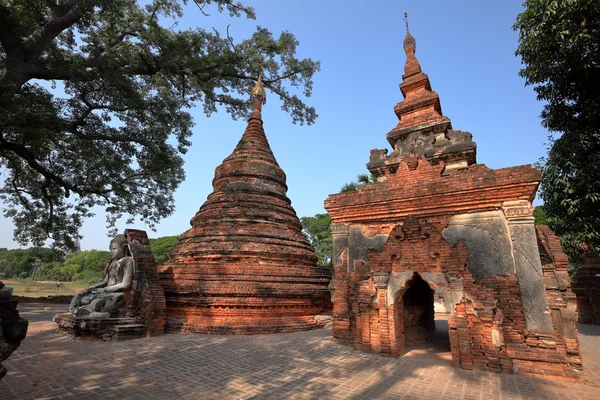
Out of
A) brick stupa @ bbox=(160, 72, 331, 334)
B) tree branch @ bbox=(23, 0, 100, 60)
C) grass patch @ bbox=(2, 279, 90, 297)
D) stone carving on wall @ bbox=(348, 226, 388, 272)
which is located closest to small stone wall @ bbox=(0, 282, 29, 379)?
brick stupa @ bbox=(160, 72, 331, 334)

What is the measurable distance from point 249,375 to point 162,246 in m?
50.8

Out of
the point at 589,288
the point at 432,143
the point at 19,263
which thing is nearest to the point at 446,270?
the point at 432,143

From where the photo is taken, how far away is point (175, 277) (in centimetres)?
1061

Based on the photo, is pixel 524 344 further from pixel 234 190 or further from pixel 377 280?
pixel 234 190

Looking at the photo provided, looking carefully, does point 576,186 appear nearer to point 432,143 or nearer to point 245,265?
point 432,143

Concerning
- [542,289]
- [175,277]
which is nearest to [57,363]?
[175,277]

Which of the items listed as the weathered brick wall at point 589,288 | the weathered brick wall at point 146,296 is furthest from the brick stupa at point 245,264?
the weathered brick wall at point 589,288

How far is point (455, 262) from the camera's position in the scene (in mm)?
6449

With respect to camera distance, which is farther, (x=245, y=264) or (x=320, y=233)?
(x=320, y=233)

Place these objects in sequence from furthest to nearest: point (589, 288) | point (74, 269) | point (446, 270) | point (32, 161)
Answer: point (74, 269) < point (589, 288) < point (32, 161) < point (446, 270)

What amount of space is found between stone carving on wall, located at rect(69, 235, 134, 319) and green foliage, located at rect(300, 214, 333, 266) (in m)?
29.6

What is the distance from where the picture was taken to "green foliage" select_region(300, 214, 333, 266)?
3862cm

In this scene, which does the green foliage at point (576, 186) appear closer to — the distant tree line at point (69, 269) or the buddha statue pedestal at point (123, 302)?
the buddha statue pedestal at point (123, 302)

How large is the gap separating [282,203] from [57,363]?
887 centimetres
